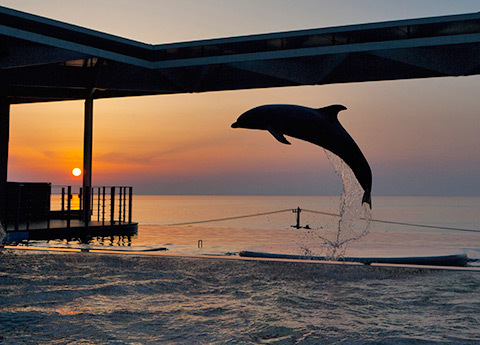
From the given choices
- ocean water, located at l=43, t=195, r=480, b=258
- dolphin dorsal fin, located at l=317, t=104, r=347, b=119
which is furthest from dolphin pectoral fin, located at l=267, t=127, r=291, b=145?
ocean water, located at l=43, t=195, r=480, b=258

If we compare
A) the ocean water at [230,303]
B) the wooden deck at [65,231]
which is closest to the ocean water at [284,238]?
the wooden deck at [65,231]

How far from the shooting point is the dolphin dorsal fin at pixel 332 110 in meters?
8.54

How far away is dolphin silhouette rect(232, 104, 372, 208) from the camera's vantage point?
835 centimetres

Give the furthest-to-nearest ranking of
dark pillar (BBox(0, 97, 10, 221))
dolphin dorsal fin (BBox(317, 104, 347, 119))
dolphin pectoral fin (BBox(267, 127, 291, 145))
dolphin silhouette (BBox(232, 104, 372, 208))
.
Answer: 1. dark pillar (BBox(0, 97, 10, 221))
2. dolphin dorsal fin (BBox(317, 104, 347, 119))
3. dolphin silhouette (BBox(232, 104, 372, 208))
4. dolphin pectoral fin (BBox(267, 127, 291, 145))

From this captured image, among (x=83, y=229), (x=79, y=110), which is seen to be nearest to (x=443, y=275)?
(x=83, y=229)

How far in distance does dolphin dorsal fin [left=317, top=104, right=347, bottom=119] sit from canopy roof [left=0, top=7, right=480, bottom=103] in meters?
5.19

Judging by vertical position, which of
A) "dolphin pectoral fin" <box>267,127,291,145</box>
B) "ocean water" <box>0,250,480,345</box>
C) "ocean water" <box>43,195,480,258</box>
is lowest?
"ocean water" <box>43,195,480,258</box>

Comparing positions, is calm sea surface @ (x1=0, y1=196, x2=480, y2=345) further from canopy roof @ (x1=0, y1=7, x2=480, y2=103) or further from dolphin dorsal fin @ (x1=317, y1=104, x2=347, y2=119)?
canopy roof @ (x1=0, y1=7, x2=480, y2=103)

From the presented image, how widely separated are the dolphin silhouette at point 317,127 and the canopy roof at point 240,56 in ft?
17.8

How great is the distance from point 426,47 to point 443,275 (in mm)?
6935

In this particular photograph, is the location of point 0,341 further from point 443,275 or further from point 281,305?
point 443,275

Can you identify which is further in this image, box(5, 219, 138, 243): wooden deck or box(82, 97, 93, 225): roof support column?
box(82, 97, 93, 225): roof support column

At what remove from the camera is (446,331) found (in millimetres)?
4793

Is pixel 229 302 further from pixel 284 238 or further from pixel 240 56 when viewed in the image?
pixel 284 238
